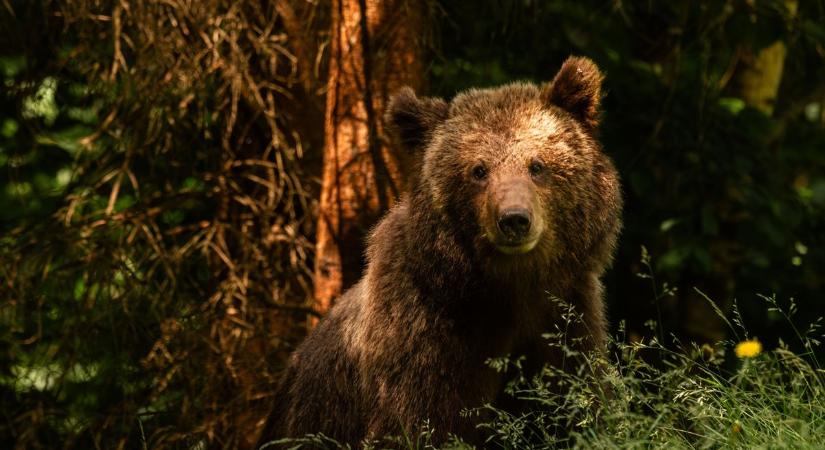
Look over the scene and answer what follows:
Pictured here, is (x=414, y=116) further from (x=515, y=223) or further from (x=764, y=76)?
(x=764, y=76)

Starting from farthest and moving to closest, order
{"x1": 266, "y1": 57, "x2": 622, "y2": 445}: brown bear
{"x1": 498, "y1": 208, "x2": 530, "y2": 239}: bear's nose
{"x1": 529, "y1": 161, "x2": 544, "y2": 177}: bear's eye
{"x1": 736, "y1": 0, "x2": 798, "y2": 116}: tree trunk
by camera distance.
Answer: {"x1": 736, "y1": 0, "x2": 798, "y2": 116}: tree trunk < {"x1": 529, "y1": 161, "x2": 544, "y2": 177}: bear's eye < {"x1": 266, "y1": 57, "x2": 622, "y2": 445}: brown bear < {"x1": 498, "y1": 208, "x2": 530, "y2": 239}: bear's nose

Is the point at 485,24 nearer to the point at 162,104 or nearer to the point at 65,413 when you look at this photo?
the point at 162,104

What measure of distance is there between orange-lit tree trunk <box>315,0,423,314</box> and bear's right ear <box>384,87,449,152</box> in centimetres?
80

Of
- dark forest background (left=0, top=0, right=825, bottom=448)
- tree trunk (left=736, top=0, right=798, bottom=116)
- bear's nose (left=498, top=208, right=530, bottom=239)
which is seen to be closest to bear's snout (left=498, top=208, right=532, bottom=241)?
bear's nose (left=498, top=208, right=530, bottom=239)

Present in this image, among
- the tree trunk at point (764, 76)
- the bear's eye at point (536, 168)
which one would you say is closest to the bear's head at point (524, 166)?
the bear's eye at point (536, 168)

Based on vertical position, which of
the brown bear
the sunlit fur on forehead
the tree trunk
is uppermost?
the sunlit fur on forehead

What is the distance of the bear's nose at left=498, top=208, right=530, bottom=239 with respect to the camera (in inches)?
150

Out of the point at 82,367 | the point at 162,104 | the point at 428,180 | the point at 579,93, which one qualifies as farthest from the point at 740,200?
the point at 82,367

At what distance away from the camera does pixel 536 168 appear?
162 inches

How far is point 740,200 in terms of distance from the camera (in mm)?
6355

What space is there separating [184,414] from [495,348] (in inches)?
83.3

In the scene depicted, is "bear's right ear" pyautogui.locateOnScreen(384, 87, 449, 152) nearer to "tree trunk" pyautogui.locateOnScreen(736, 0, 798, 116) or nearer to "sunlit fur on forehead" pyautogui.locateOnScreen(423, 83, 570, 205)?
"sunlit fur on forehead" pyautogui.locateOnScreen(423, 83, 570, 205)

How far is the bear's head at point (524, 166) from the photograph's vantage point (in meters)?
4.08

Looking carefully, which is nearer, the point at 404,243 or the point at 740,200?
the point at 404,243
